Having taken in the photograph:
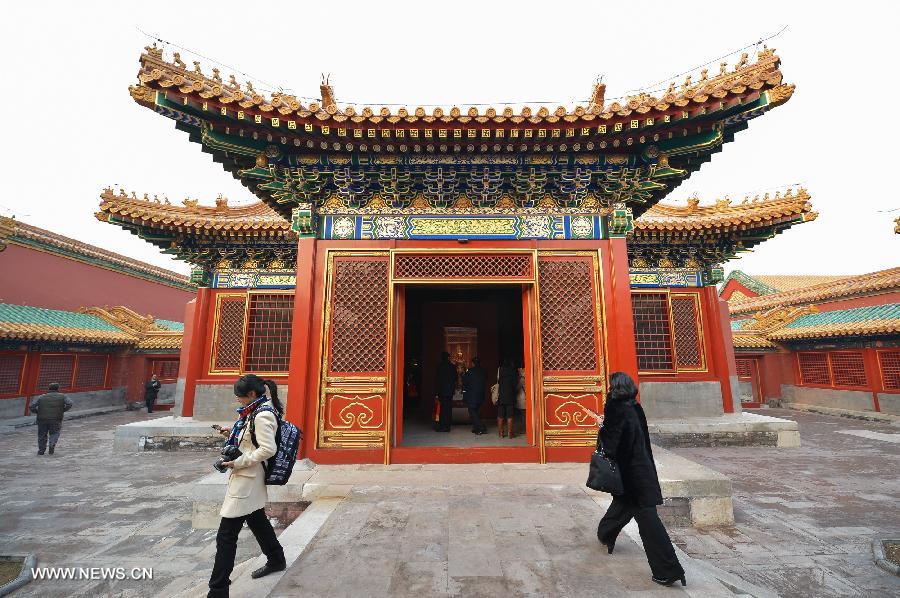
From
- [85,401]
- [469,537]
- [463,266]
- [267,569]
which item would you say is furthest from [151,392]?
[469,537]

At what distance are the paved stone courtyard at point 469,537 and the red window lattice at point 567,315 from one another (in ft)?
6.36

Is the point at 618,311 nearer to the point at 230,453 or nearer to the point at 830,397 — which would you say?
the point at 230,453

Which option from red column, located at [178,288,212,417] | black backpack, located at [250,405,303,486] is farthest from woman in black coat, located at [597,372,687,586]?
red column, located at [178,288,212,417]

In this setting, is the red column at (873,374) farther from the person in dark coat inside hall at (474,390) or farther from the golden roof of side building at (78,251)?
the golden roof of side building at (78,251)

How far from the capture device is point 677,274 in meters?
11.2

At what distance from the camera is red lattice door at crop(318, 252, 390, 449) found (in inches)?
232

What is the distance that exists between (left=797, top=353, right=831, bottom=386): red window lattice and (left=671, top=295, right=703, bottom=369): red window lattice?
31.2ft

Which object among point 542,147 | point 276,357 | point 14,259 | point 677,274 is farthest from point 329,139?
point 14,259

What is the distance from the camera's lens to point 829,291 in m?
18.0

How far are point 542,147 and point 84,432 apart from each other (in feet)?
53.0

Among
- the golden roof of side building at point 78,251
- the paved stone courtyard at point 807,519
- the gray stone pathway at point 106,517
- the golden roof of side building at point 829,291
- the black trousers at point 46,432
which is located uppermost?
the golden roof of side building at point 78,251

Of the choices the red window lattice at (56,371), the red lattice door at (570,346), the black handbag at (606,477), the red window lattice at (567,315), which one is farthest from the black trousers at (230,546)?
the red window lattice at (56,371)

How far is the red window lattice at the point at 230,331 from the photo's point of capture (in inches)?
432

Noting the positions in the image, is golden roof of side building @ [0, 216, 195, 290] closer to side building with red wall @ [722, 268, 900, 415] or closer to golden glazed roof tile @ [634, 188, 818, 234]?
golden glazed roof tile @ [634, 188, 818, 234]
